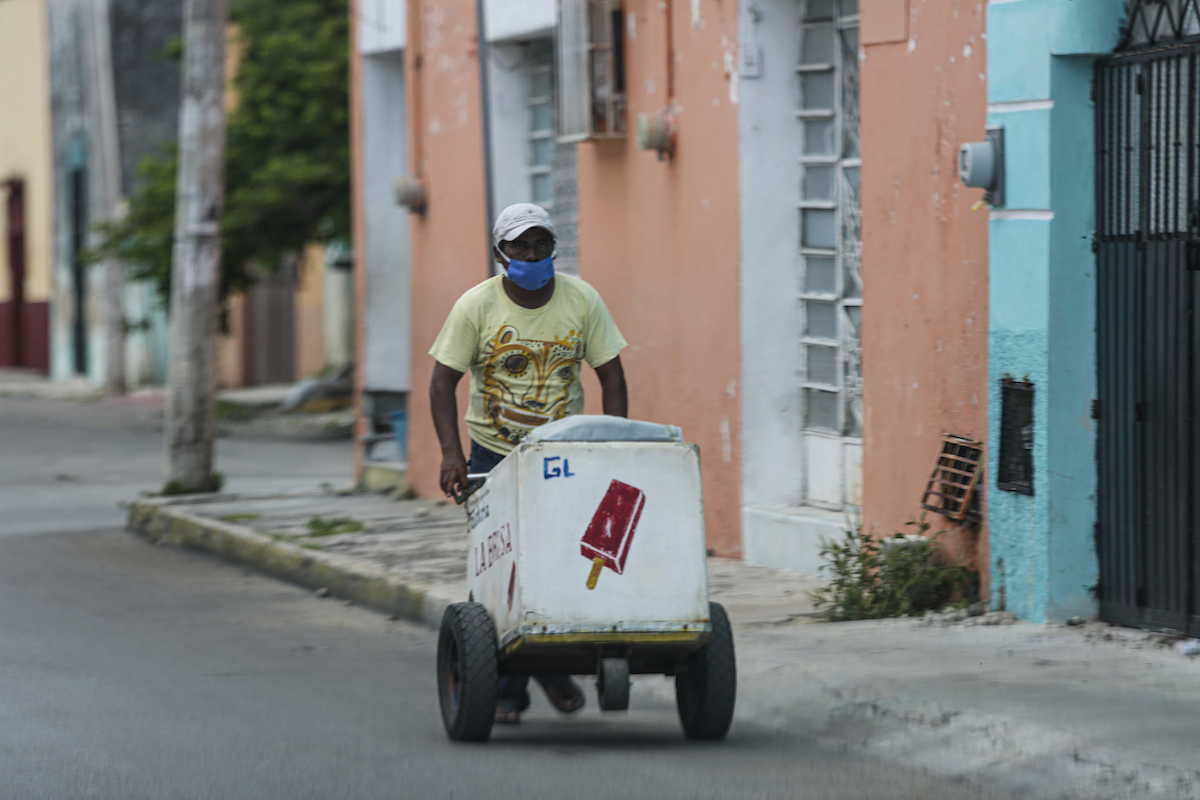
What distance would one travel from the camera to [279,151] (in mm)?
21125

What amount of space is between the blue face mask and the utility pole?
8.10 m

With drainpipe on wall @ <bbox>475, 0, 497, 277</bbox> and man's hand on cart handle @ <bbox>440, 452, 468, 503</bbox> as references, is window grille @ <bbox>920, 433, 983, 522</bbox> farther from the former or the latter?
drainpipe on wall @ <bbox>475, 0, 497, 277</bbox>

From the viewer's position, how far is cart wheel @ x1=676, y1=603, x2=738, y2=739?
5488 mm

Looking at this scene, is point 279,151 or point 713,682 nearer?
point 713,682

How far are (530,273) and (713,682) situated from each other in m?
1.46

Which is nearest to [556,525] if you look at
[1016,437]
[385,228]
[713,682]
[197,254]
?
[713,682]

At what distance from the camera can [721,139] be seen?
9602 millimetres

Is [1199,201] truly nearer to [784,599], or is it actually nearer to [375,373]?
[784,599]

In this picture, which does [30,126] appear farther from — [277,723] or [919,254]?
[277,723]

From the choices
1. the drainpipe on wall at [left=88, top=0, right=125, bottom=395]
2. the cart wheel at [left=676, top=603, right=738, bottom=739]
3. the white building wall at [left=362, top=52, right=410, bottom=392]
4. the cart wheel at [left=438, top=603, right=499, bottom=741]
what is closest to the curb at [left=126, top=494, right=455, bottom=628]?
the white building wall at [left=362, top=52, right=410, bottom=392]

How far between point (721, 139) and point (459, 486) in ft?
13.7

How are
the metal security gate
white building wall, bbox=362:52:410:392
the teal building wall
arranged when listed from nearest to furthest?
the metal security gate, the teal building wall, white building wall, bbox=362:52:410:392

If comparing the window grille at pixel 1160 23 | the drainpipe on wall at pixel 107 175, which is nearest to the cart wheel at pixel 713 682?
the window grille at pixel 1160 23

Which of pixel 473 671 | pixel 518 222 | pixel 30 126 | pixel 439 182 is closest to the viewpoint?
pixel 473 671
